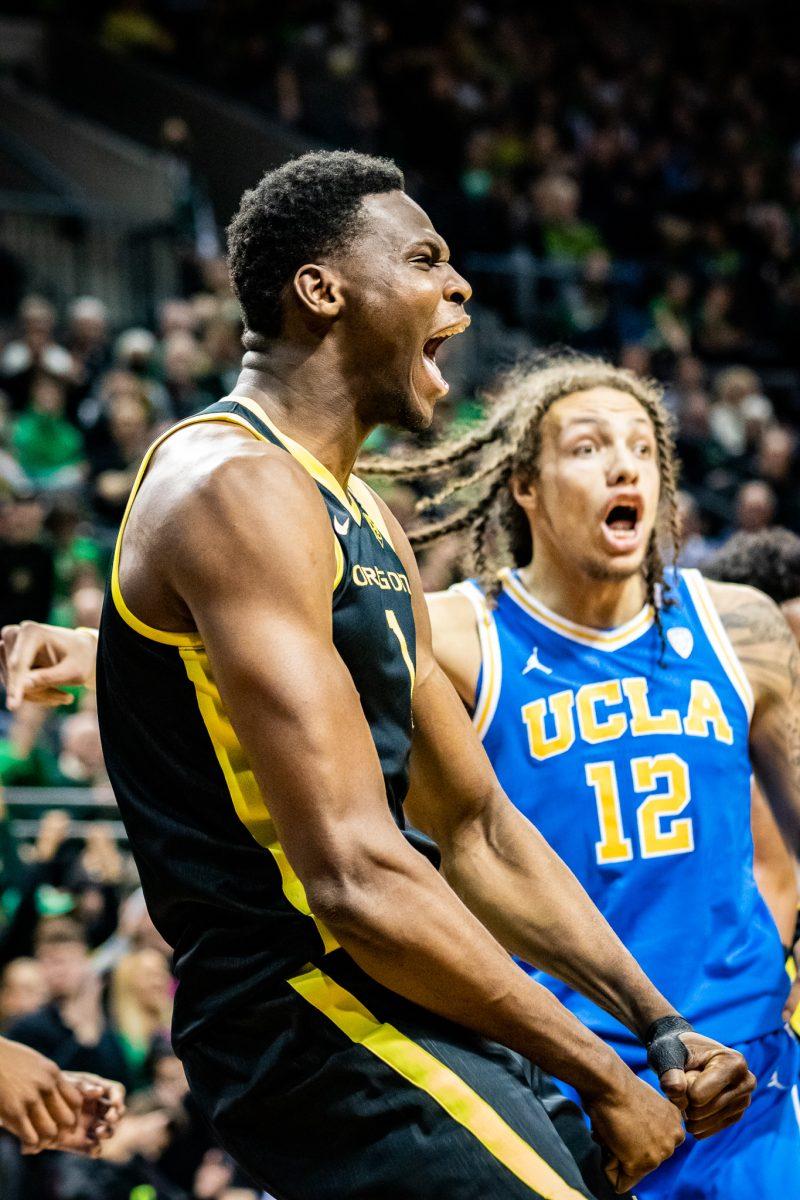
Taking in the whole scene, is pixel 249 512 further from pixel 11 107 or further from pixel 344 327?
pixel 11 107

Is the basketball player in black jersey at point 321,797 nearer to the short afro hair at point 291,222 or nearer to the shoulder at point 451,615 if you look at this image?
the short afro hair at point 291,222

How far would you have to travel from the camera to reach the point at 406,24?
13844mm

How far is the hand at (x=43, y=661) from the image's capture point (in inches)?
118

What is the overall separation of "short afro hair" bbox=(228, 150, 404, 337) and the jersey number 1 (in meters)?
1.38

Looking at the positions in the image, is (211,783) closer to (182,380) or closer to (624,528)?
(624,528)

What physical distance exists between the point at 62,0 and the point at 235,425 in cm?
1320

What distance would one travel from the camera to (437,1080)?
2.20m

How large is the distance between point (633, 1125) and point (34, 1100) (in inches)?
40.7

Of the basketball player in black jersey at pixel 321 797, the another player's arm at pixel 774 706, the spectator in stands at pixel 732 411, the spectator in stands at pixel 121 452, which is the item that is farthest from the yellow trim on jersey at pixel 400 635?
the spectator in stands at pixel 732 411

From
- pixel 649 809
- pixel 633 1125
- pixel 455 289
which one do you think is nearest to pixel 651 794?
pixel 649 809

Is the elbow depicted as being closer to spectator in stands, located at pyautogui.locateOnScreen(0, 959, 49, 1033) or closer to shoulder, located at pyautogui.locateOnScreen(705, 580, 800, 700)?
shoulder, located at pyautogui.locateOnScreen(705, 580, 800, 700)

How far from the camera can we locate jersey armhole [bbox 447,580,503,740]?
358 cm

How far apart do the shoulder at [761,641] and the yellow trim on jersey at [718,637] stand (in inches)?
0.6

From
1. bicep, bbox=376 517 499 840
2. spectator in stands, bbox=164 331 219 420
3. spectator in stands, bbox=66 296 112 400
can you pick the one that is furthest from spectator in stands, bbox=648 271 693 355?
bicep, bbox=376 517 499 840
